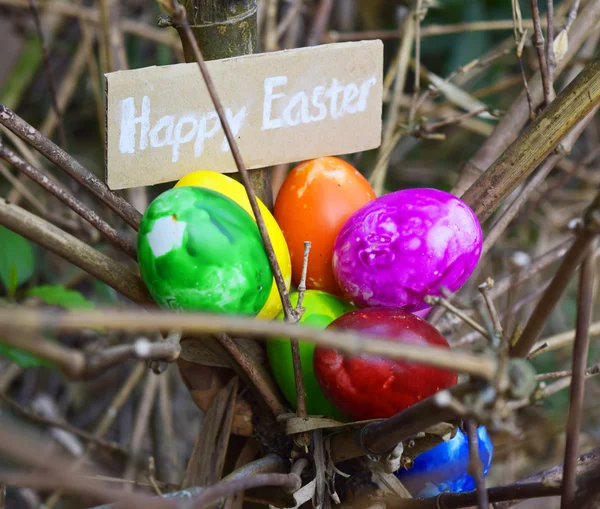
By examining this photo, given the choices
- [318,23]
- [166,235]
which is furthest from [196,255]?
[318,23]

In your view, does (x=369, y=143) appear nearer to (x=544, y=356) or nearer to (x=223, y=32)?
(x=223, y=32)

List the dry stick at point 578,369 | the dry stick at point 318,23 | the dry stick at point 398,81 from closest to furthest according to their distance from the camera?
the dry stick at point 578,369 → the dry stick at point 398,81 → the dry stick at point 318,23

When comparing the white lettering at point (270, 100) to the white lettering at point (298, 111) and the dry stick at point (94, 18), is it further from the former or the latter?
the dry stick at point (94, 18)

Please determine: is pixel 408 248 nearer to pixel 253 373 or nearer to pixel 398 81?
pixel 253 373

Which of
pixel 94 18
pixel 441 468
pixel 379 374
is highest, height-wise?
pixel 94 18

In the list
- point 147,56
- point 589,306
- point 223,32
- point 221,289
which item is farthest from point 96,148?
point 589,306

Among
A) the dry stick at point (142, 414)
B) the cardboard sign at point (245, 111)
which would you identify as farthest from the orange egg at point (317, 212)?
the dry stick at point (142, 414)
